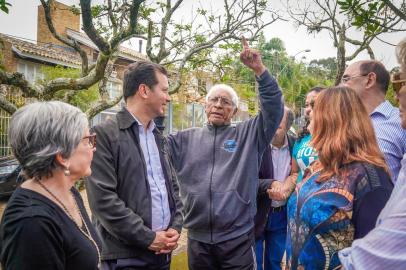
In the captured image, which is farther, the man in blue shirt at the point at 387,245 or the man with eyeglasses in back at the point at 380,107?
the man with eyeglasses in back at the point at 380,107

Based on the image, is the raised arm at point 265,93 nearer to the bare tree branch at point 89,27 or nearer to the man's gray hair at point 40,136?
the man's gray hair at point 40,136

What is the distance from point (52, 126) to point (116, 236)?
1057 mm

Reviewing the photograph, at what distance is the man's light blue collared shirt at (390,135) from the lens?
260 cm

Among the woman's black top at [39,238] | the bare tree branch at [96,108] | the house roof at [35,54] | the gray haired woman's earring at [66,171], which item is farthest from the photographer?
the house roof at [35,54]

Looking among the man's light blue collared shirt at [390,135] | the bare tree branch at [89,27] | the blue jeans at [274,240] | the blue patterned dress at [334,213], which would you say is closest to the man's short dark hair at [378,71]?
the man's light blue collared shirt at [390,135]

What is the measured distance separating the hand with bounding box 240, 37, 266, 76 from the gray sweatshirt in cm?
7

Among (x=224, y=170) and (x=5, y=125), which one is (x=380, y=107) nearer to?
(x=224, y=170)

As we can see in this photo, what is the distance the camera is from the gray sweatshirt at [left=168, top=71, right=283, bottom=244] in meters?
3.13

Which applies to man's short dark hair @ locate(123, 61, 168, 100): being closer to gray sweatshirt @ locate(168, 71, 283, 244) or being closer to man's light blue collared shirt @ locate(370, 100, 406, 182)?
gray sweatshirt @ locate(168, 71, 283, 244)

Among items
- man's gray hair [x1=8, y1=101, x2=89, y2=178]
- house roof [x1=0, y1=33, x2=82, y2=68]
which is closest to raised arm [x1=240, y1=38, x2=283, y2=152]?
man's gray hair [x1=8, y1=101, x2=89, y2=178]

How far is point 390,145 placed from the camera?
2.63 metres

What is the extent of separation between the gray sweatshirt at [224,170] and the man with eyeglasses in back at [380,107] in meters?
0.68

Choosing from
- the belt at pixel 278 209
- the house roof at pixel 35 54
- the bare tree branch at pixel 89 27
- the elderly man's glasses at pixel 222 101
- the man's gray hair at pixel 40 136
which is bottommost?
the belt at pixel 278 209

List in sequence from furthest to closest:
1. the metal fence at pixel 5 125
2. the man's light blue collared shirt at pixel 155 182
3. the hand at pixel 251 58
Result: the metal fence at pixel 5 125 < the hand at pixel 251 58 < the man's light blue collared shirt at pixel 155 182
